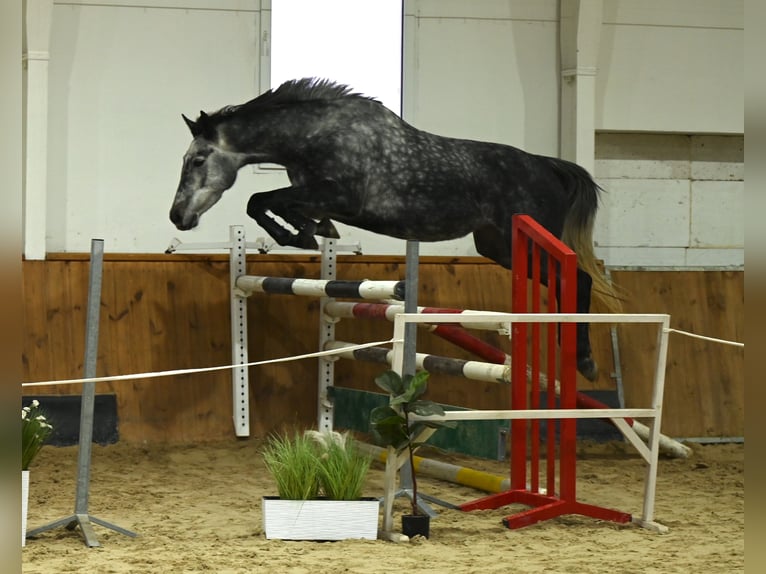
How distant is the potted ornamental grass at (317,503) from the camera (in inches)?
117

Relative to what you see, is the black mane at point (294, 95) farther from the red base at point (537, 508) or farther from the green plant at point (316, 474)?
the red base at point (537, 508)

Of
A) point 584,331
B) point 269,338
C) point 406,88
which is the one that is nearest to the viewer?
point 584,331

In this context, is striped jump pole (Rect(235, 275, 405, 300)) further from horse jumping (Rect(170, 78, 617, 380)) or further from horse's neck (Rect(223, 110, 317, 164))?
horse's neck (Rect(223, 110, 317, 164))

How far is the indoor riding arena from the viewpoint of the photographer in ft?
10.2

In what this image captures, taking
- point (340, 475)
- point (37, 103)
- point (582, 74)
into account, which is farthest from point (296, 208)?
point (582, 74)

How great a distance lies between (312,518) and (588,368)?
173cm

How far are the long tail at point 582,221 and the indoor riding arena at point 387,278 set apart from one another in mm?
14

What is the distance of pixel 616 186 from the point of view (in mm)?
5863

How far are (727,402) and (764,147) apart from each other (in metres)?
5.64

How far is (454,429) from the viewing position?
3797 millimetres

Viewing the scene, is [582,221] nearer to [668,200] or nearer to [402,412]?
[668,200]

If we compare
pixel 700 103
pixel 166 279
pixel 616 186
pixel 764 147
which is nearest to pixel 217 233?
pixel 166 279

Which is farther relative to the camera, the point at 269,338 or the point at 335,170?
the point at 269,338

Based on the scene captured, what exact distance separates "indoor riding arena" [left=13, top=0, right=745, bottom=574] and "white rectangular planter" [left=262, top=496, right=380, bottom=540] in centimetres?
1
